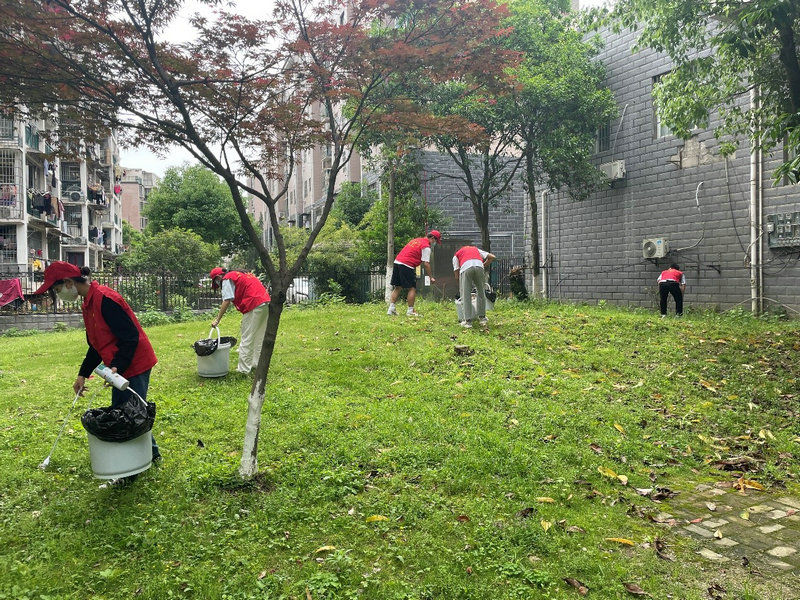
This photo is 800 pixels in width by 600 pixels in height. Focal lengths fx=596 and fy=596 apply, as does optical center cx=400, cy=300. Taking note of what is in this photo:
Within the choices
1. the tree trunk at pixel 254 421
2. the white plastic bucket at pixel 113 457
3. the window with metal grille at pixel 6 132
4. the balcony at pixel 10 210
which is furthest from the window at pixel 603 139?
the balcony at pixel 10 210

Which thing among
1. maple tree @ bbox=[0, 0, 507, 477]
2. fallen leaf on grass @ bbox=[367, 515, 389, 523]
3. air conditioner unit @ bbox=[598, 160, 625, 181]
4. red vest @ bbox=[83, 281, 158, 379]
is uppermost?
air conditioner unit @ bbox=[598, 160, 625, 181]

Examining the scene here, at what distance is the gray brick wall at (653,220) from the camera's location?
1287 cm

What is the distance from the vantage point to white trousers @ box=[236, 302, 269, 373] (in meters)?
7.94

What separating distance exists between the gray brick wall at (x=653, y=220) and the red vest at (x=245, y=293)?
34.7ft

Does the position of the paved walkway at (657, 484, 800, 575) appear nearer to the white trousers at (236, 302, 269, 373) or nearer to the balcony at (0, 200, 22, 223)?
the white trousers at (236, 302, 269, 373)

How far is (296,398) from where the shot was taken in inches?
272

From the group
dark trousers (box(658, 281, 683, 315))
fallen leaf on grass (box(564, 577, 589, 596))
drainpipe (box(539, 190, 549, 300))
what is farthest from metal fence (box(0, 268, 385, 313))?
fallen leaf on grass (box(564, 577, 589, 596))

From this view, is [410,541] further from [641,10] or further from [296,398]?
[641,10]

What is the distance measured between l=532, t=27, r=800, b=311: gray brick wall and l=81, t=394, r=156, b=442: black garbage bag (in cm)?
1250

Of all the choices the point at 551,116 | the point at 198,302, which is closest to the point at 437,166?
the point at 551,116

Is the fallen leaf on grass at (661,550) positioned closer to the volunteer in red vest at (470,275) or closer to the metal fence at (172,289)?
the volunteer in red vest at (470,275)

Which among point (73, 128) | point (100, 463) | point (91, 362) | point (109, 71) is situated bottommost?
point (100, 463)

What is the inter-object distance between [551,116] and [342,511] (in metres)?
13.3

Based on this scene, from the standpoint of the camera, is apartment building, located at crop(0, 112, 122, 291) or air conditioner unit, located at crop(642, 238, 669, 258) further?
apartment building, located at crop(0, 112, 122, 291)
